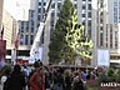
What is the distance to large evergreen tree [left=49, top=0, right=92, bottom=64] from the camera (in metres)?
66.2

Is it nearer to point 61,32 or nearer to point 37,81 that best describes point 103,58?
point 61,32

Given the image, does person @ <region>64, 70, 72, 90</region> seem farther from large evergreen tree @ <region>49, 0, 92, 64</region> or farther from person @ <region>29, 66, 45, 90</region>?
large evergreen tree @ <region>49, 0, 92, 64</region>

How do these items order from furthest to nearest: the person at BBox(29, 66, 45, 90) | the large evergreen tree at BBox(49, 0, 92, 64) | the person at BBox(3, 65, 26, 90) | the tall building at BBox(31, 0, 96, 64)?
the tall building at BBox(31, 0, 96, 64) → the large evergreen tree at BBox(49, 0, 92, 64) → the person at BBox(29, 66, 45, 90) → the person at BBox(3, 65, 26, 90)

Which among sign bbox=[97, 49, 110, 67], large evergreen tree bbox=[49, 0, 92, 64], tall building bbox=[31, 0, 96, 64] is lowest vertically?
sign bbox=[97, 49, 110, 67]

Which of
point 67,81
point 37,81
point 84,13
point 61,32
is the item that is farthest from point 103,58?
point 84,13

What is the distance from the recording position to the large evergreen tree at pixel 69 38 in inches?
2606

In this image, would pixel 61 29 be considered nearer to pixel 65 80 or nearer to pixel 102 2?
pixel 65 80

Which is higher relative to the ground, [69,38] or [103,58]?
[69,38]

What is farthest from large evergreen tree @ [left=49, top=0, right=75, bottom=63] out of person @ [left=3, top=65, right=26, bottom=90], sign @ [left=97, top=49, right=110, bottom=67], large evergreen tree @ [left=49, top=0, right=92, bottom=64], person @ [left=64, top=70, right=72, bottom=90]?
person @ [left=3, top=65, right=26, bottom=90]

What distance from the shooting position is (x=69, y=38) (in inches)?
2603

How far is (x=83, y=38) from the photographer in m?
66.6

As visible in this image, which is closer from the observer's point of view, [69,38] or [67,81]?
[67,81]

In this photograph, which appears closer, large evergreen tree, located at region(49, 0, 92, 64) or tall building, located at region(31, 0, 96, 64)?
large evergreen tree, located at region(49, 0, 92, 64)

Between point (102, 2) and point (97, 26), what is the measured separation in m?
10.6
